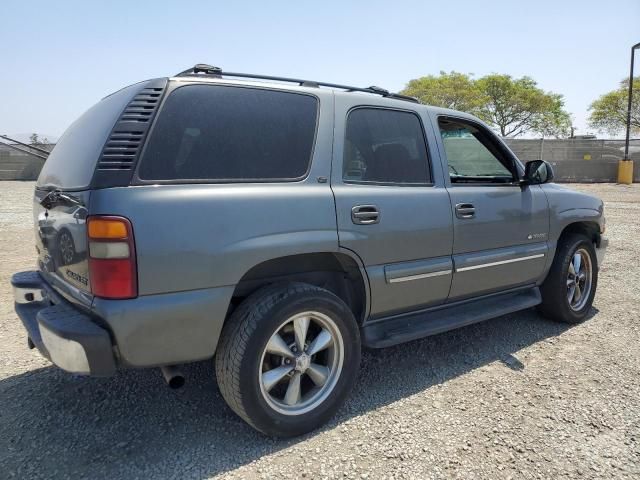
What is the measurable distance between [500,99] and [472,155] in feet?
153

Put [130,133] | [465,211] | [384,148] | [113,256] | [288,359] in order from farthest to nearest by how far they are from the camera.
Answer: [465,211], [384,148], [288,359], [130,133], [113,256]

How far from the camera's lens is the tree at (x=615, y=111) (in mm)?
37906

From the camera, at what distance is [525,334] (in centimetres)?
393

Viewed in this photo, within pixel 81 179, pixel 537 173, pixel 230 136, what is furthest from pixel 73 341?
pixel 537 173

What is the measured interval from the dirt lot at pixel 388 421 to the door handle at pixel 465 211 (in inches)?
42.6

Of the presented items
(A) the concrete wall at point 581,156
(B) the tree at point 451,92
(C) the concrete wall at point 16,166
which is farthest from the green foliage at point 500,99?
(C) the concrete wall at point 16,166

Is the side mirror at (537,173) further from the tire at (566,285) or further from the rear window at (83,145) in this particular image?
the rear window at (83,145)

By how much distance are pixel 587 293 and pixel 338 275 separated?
2803 mm

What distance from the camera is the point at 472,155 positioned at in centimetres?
388

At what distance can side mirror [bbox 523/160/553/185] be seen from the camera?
362 cm

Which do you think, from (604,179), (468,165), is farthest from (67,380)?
(604,179)

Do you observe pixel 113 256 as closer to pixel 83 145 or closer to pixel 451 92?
pixel 83 145

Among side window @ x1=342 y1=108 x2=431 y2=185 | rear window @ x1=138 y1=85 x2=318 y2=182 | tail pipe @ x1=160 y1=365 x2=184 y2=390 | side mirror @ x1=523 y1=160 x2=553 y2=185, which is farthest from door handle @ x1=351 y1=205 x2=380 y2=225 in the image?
side mirror @ x1=523 y1=160 x2=553 y2=185

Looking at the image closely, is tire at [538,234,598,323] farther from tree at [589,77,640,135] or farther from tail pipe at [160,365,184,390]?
tree at [589,77,640,135]
